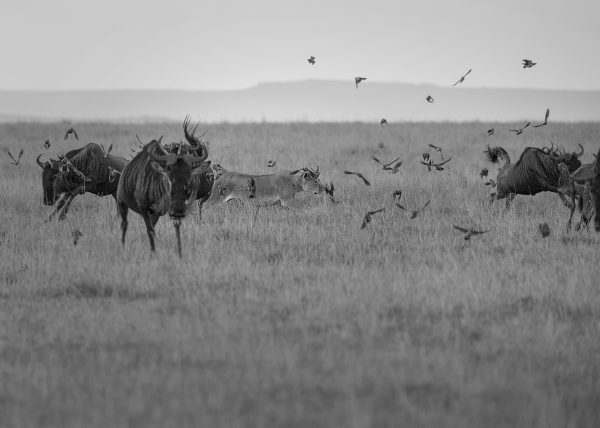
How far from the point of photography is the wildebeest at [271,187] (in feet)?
47.8

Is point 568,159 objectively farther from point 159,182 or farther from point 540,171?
point 159,182

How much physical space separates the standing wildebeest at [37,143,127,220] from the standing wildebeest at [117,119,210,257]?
346 cm

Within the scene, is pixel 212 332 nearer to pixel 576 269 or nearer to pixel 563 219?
pixel 576 269

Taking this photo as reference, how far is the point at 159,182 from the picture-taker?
10008mm

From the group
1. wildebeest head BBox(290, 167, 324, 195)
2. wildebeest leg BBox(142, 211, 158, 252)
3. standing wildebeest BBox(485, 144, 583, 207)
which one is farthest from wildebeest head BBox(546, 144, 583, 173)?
wildebeest leg BBox(142, 211, 158, 252)

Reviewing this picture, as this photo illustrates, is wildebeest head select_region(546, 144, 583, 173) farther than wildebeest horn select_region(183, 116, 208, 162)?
Yes

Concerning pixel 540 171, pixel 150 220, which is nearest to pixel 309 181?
pixel 540 171

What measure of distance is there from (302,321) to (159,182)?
150 inches

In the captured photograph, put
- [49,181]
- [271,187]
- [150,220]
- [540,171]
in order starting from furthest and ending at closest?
[271,187] → [49,181] → [540,171] → [150,220]

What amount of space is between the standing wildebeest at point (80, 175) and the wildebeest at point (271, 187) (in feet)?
6.77

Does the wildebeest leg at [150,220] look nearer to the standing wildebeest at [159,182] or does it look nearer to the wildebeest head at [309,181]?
the standing wildebeest at [159,182]

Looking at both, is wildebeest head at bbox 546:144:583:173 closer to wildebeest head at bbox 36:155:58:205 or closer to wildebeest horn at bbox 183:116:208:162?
wildebeest horn at bbox 183:116:208:162

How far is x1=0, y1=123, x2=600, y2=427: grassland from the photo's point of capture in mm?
4895

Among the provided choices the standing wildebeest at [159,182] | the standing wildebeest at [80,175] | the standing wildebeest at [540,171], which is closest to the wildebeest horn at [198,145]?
the standing wildebeest at [159,182]
